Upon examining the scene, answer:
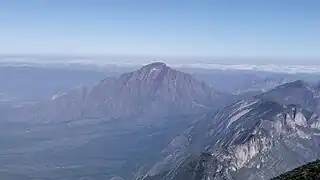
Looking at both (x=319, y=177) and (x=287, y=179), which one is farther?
(x=287, y=179)
